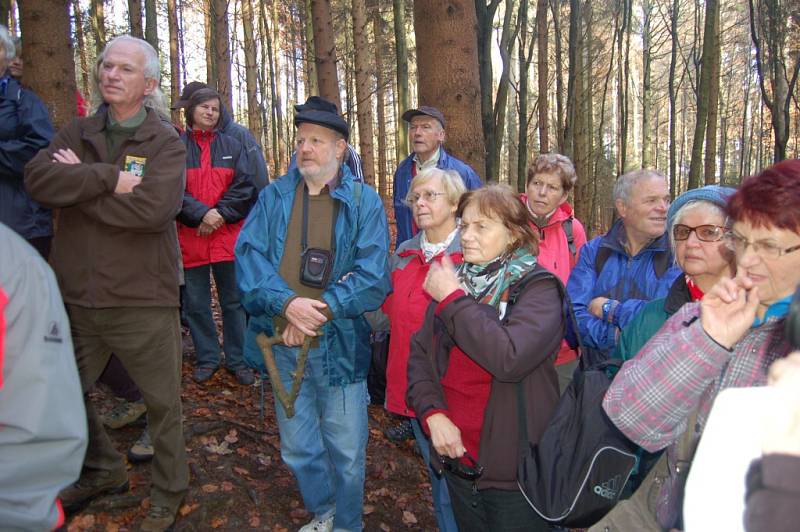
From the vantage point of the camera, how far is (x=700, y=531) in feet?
3.59

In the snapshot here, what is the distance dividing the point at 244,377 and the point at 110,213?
251 cm

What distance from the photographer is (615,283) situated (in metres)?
3.38

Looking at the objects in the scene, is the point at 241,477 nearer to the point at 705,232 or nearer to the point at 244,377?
the point at 244,377

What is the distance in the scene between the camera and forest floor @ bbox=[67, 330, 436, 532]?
134 inches

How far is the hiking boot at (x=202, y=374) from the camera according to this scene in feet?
16.0

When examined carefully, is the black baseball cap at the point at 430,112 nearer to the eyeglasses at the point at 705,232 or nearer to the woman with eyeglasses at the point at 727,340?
the eyeglasses at the point at 705,232

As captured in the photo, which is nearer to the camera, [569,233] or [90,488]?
[90,488]

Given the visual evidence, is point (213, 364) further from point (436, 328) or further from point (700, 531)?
point (700, 531)

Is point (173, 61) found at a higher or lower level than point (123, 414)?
higher

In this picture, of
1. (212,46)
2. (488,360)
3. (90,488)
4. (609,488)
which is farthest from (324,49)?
(212,46)

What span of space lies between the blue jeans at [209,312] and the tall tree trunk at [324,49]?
3401 mm

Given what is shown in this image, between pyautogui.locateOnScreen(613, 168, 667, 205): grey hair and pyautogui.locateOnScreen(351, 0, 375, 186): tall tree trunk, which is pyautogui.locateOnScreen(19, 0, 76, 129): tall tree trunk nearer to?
pyautogui.locateOnScreen(613, 168, 667, 205): grey hair

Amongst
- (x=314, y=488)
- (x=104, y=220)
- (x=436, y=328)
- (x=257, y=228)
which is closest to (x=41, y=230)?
(x=104, y=220)

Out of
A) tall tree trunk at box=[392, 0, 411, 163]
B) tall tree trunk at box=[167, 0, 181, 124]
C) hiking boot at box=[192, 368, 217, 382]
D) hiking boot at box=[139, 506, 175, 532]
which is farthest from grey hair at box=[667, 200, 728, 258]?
tall tree trunk at box=[167, 0, 181, 124]
